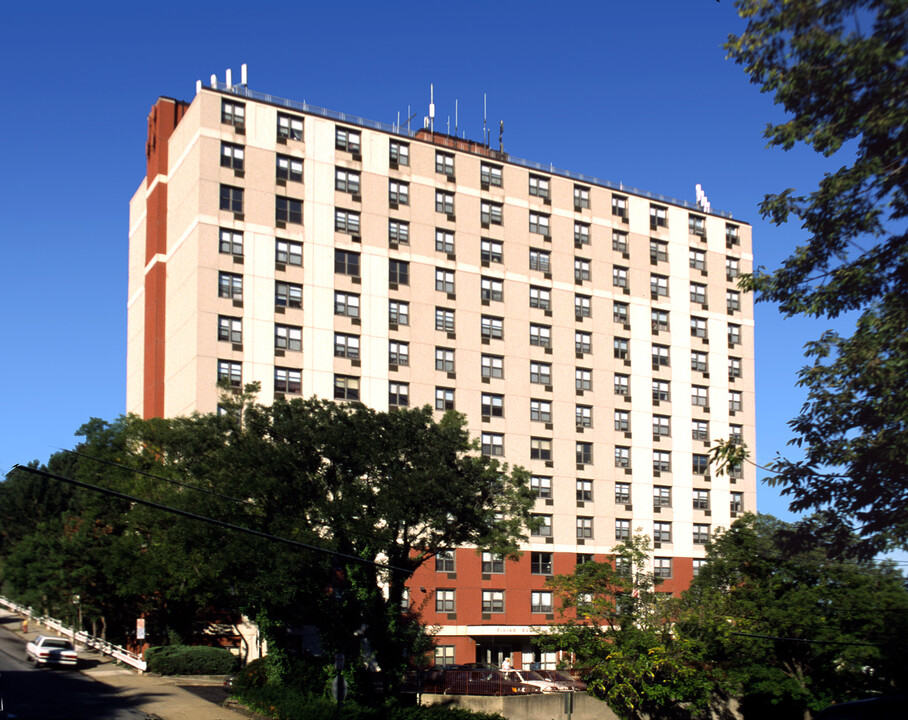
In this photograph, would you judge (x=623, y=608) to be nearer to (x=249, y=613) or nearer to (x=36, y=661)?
(x=249, y=613)

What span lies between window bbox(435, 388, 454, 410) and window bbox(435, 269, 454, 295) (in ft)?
23.3

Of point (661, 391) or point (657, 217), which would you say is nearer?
point (661, 391)

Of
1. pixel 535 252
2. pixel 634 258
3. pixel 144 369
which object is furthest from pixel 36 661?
pixel 634 258

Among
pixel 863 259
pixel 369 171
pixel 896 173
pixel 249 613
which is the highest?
pixel 369 171

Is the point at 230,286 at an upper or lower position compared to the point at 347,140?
lower

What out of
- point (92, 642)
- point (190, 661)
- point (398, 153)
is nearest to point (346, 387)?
point (398, 153)

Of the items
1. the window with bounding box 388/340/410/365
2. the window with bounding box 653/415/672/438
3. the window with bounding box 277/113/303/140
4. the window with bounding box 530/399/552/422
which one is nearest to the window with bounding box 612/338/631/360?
the window with bounding box 653/415/672/438

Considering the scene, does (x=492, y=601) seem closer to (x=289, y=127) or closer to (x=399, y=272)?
(x=399, y=272)

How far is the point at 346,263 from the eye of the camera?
67.8 metres

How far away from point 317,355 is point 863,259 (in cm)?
5361

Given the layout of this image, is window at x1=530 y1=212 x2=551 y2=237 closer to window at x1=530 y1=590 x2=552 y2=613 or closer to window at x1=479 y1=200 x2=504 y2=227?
window at x1=479 y1=200 x2=504 y2=227

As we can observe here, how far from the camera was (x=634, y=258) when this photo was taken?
80.2 meters

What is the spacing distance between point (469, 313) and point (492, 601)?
66.4 ft

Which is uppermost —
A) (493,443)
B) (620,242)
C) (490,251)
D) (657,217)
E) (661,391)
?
(657,217)
